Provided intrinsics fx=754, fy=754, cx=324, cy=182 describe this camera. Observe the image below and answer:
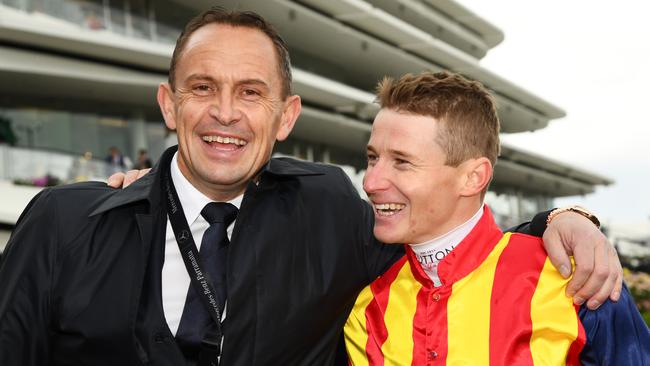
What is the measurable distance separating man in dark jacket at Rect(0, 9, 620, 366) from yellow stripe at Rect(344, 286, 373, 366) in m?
0.06

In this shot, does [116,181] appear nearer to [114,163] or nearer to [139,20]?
[114,163]

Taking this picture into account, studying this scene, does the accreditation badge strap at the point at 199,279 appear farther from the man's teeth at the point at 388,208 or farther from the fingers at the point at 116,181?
the man's teeth at the point at 388,208

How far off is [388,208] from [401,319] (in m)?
0.49

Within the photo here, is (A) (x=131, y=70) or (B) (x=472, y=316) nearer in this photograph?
(B) (x=472, y=316)

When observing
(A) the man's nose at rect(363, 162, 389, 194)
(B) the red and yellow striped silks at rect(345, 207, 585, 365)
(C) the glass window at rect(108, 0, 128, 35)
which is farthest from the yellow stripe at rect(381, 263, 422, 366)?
(C) the glass window at rect(108, 0, 128, 35)

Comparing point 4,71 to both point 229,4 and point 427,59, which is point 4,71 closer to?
point 229,4

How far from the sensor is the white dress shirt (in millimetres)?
3115

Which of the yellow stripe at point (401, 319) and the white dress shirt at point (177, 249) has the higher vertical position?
the white dress shirt at point (177, 249)

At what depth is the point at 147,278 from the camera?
3080 mm

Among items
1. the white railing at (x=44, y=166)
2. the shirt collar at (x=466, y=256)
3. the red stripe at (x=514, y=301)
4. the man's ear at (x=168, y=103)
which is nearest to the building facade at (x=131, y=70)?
the white railing at (x=44, y=166)

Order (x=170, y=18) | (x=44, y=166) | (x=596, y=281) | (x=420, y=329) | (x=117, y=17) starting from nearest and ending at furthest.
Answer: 1. (x=596, y=281)
2. (x=420, y=329)
3. (x=44, y=166)
4. (x=117, y=17)
5. (x=170, y=18)

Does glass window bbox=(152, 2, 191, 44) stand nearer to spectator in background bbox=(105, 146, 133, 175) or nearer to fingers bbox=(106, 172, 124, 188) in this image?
spectator in background bbox=(105, 146, 133, 175)

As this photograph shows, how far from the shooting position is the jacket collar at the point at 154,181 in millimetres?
3172

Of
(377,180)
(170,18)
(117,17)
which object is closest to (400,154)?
(377,180)
